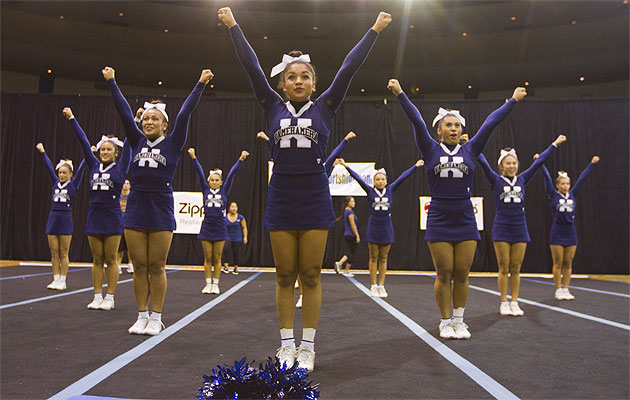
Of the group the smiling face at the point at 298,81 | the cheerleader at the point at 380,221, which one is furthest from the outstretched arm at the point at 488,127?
the cheerleader at the point at 380,221

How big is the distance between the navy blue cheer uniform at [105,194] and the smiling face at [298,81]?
2.67m

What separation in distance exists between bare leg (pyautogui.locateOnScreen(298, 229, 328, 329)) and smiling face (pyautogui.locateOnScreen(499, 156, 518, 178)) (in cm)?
343

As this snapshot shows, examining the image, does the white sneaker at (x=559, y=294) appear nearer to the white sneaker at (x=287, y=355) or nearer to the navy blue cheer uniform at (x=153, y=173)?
the white sneaker at (x=287, y=355)

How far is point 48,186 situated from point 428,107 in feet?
38.3

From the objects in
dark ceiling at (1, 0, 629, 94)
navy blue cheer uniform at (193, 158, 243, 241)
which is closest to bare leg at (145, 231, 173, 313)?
navy blue cheer uniform at (193, 158, 243, 241)

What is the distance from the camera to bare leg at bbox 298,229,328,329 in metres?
2.50

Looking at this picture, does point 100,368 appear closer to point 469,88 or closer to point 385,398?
point 385,398

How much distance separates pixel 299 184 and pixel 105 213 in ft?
10.1

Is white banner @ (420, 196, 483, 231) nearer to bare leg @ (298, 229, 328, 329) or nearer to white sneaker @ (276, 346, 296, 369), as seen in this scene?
bare leg @ (298, 229, 328, 329)

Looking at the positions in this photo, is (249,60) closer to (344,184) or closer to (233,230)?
(233,230)

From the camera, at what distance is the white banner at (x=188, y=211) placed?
12.2 m

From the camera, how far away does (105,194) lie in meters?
4.74

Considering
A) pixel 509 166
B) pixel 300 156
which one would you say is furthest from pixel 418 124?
pixel 509 166

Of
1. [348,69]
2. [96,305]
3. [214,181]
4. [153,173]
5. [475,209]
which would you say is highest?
[348,69]
